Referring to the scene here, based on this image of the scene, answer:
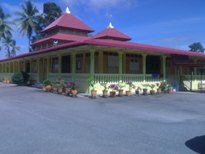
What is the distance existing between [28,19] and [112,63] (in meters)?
33.6

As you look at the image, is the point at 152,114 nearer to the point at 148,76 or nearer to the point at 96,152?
the point at 96,152

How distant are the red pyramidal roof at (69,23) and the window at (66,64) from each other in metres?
10.2

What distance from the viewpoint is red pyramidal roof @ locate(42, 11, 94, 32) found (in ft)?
107

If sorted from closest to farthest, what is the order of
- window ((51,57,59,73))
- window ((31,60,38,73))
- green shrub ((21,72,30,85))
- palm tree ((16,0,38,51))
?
window ((51,57,59,73)), green shrub ((21,72,30,85)), window ((31,60,38,73)), palm tree ((16,0,38,51))

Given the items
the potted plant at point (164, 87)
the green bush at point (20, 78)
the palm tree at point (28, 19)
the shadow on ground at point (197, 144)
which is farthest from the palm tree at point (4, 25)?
the shadow on ground at point (197, 144)

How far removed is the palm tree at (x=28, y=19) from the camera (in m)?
50.0

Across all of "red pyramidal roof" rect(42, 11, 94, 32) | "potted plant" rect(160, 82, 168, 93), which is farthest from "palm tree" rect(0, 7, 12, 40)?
"potted plant" rect(160, 82, 168, 93)

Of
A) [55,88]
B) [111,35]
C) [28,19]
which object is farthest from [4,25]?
[55,88]

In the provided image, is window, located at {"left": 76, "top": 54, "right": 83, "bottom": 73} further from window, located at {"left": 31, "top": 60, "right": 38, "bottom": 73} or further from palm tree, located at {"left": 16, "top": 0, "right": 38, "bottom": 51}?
palm tree, located at {"left": 16, "top": 0, "right": 38, "bottom": 51}

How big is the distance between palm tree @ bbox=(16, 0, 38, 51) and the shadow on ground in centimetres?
4674

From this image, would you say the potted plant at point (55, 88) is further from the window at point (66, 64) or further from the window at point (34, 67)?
the window at point (34, 67)

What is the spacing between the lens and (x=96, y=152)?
5.66 meters

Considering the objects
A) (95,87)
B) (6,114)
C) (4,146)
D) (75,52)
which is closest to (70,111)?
(6,114)

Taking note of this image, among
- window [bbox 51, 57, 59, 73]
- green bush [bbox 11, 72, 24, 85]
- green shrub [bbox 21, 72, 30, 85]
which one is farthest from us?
green shrub [bbox 21, 72, 30, 85]
